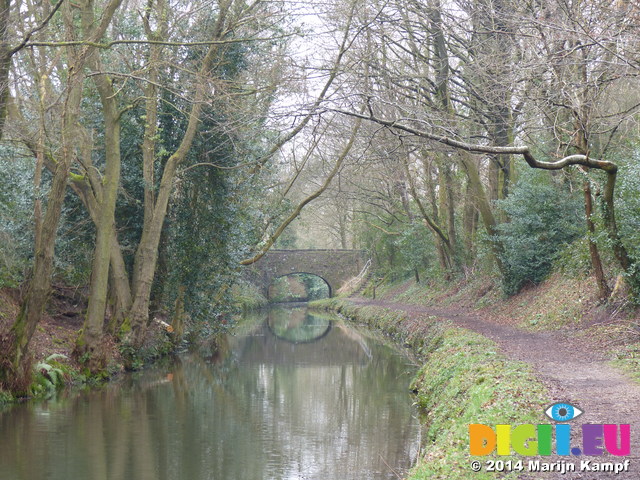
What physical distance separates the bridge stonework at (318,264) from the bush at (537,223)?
100 feet

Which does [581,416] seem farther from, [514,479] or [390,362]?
[390,362]

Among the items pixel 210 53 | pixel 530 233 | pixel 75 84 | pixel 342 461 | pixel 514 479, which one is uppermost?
pixel 210 53

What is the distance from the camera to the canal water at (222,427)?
8031 mm

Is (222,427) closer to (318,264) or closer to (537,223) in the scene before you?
(537,223)

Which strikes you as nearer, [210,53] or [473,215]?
[210,53]

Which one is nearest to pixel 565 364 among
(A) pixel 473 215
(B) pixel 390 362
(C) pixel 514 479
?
(C) pixel 514 479

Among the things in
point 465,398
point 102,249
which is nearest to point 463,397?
point 465,398

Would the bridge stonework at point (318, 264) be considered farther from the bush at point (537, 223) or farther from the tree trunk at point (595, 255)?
the tree trunk at point (595, 255)

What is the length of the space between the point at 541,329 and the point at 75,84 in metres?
10.5

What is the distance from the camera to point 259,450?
29.4 ft

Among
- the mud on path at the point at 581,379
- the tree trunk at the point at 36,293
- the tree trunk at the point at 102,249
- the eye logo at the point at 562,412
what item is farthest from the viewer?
the tree trunk at the point at 102,249

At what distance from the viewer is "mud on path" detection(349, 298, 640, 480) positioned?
552 cm

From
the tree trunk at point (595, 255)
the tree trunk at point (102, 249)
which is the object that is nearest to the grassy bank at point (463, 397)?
the tree trunk at point (595, 255)

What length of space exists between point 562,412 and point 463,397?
7.38 ft
